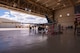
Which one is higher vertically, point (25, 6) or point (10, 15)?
point (25, 6)

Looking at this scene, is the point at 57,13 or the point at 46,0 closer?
the point at 46,0

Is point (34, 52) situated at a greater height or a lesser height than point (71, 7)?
lesser

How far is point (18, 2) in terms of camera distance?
13172 mm

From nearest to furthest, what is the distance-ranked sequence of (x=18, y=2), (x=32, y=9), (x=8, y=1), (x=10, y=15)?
(x=8, y=1) < (x=18, y=2) < (x=32, y=9) < (x=10, y=15)

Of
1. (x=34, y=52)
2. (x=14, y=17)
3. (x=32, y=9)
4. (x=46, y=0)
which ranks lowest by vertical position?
(x=34, y=52)

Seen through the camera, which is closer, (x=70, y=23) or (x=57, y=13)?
(x=70, y=23)

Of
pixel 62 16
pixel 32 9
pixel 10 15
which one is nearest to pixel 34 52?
pixel 32 9

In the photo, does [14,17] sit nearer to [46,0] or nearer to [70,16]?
[46,0]

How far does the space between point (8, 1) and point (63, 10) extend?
40.1ft

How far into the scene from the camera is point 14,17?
18.2 meters

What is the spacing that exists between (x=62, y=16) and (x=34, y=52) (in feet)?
62.8

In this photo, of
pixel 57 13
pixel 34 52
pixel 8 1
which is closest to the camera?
pixel 34 52

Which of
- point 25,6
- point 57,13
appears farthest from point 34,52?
point 57,13

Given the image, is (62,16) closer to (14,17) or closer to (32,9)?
(32,9)
